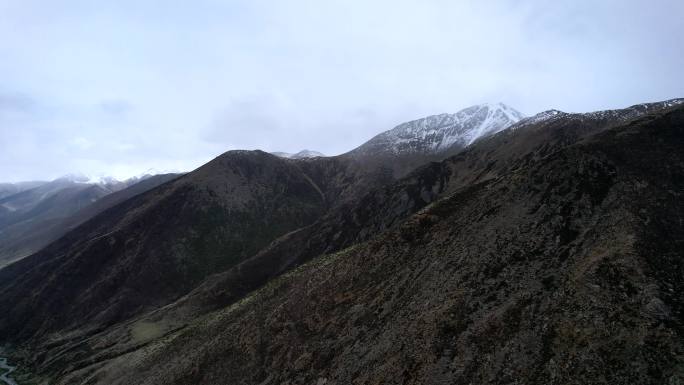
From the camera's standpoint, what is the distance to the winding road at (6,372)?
86.8 metres

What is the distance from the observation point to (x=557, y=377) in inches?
986

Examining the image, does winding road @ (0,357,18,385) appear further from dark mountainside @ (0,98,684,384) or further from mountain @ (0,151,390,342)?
mountain @ (0,151,390,342)

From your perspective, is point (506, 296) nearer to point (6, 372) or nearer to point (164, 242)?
point (6, 372)

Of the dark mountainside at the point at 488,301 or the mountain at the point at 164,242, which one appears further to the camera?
the mountain at the point at 164,242

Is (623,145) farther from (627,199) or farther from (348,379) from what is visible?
(348,379)

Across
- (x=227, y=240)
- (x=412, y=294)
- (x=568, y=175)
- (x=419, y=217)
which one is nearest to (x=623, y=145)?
(x=568, y=175)

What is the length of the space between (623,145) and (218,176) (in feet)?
493

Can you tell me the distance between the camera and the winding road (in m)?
86.8

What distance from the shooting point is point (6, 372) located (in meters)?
92.9

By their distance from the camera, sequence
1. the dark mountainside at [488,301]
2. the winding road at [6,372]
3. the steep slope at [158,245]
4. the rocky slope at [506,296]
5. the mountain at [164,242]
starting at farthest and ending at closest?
the steep slope at [158,245] → the mountain at [164,242] → the winding road at [6,372] → the dark mountainside at [488,301] → the rocky slope at [506,296]

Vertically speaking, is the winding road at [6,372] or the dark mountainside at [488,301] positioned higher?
the dark mountainside at [488,301]

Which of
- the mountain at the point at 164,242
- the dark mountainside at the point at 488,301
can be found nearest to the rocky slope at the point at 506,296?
the dark mountainside at the point at 488,301

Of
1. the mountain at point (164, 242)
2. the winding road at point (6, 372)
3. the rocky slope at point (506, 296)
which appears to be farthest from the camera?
the mountain at point (164, 242)

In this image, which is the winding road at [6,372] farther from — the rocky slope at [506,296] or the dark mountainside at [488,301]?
the rocky slope at [506,296]
